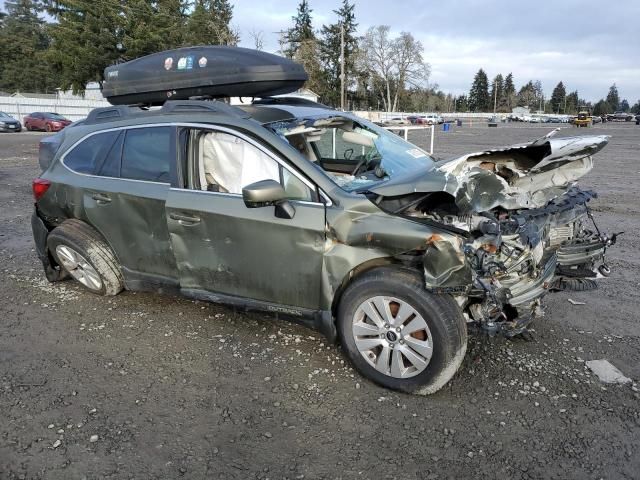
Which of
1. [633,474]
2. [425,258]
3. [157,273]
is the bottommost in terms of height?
[633,474]

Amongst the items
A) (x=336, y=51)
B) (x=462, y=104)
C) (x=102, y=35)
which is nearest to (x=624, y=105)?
(x=462, y=104)

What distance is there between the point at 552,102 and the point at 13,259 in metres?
144

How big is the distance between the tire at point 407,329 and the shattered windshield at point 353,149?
0.84m

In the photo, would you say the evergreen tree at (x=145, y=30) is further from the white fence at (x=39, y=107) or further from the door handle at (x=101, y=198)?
the door handle at (x=101, y=198)

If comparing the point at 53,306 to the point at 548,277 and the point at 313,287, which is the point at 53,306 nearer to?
the point at 313,287

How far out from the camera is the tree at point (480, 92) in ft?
419

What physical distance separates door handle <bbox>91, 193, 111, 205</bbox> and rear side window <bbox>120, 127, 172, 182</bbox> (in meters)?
0.23

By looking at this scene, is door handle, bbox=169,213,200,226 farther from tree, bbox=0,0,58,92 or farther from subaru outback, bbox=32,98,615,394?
tree, bbox=0,0,58,92

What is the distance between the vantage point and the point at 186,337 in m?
3.91

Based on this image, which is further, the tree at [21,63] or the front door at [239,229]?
the tree at [21,63]

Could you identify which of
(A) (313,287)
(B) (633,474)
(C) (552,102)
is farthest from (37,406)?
(C) (552,102)

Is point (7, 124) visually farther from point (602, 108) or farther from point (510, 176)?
point (602, 108)

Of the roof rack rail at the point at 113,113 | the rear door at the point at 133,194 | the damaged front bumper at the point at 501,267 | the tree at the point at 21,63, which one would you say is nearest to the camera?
the damaged front bumper at the point at 501,267

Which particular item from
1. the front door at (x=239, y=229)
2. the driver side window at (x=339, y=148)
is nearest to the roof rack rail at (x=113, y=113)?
the front door at (x=239, y=229)
